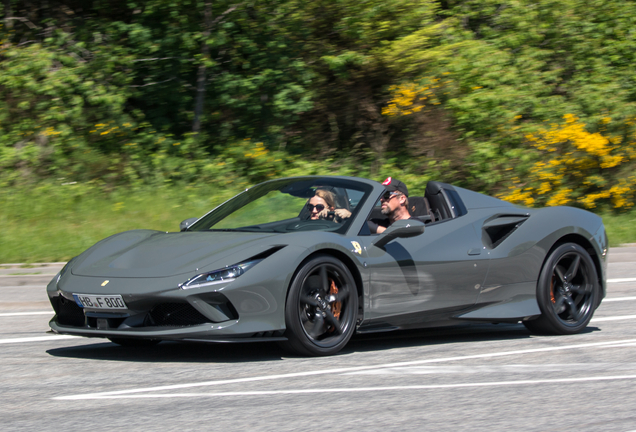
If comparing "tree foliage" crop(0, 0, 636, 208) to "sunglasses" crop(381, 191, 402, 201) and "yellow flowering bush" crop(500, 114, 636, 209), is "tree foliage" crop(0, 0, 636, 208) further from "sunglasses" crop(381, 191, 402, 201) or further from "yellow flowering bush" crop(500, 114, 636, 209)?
"sunglasses" crop(381, 191, 402, 201)

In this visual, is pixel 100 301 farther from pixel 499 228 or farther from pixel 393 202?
pixel 499 228

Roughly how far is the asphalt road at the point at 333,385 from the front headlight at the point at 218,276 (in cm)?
50

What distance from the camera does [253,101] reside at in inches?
605

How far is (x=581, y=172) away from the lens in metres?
14.9

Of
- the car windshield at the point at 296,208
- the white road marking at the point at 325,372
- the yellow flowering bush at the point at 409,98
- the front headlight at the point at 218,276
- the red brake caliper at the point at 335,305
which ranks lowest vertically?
the white road marking at the point at 325,372

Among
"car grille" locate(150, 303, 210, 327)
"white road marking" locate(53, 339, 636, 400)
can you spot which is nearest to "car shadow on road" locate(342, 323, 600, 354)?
"white road marking" locate(53, 339, 636, 400)

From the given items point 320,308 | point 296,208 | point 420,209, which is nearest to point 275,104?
point 420,209

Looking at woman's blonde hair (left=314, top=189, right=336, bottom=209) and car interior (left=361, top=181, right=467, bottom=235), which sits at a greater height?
woman's blonde hair (left=314, top=189, right=336, bottom=209)

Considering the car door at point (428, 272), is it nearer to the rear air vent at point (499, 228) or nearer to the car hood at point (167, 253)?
the rear air vent at point (499, 228)

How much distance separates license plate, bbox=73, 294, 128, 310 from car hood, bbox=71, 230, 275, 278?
0.20m

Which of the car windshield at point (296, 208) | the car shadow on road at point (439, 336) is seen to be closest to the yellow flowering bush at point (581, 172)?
the car shadow on road at point (439, 336)

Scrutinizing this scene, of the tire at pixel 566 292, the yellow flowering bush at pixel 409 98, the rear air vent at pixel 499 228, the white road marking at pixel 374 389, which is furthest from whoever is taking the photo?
the yellow flowering bush at pixel 409 98

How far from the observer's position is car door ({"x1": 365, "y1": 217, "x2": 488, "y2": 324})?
217 inches

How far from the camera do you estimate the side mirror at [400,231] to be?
5480mm
